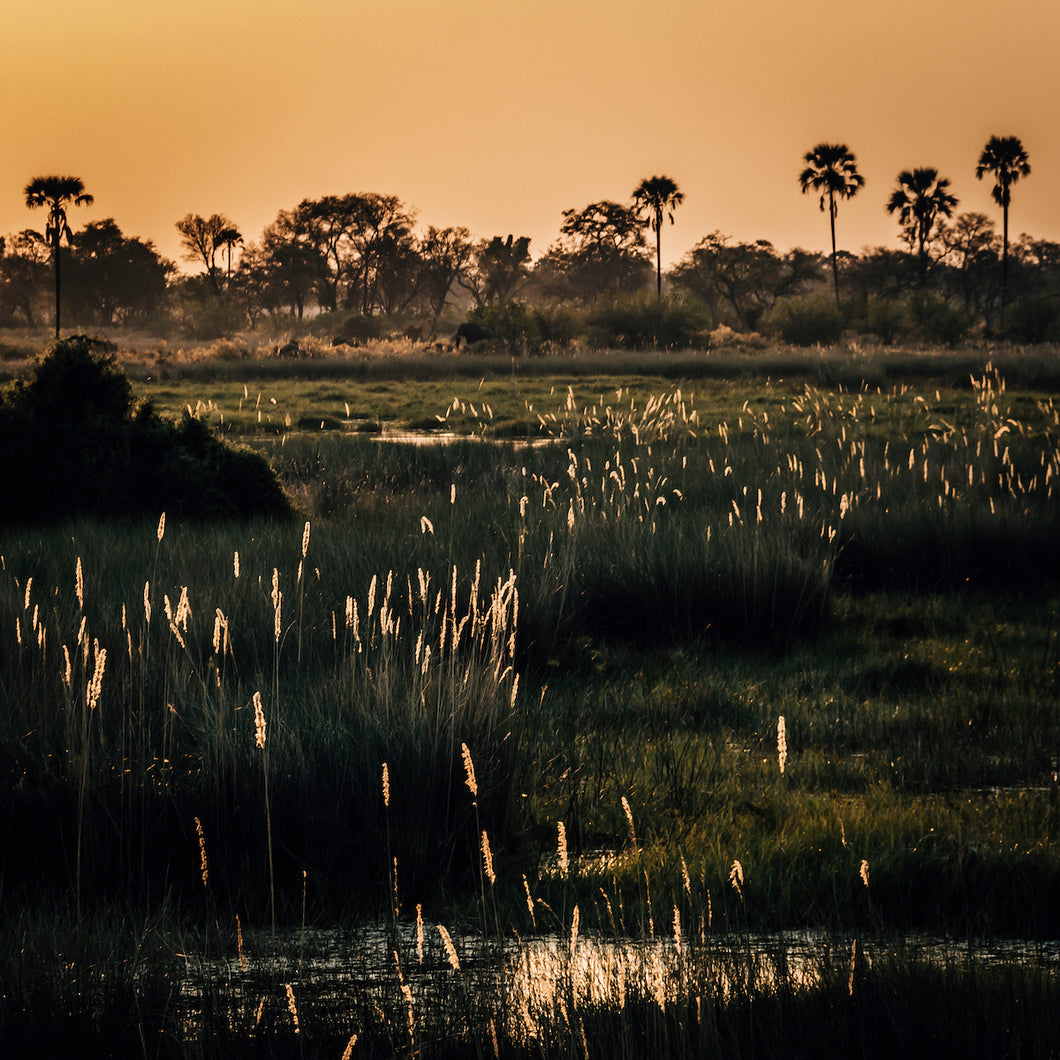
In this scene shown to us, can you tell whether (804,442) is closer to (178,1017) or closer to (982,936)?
(982,936)

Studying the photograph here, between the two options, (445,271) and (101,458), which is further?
(445,271)

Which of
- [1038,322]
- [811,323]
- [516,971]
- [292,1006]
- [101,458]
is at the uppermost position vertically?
[811,323]

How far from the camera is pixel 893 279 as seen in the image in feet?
283

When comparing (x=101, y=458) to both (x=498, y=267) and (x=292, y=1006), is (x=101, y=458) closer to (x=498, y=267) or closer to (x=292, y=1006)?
(x=292, y=1006)

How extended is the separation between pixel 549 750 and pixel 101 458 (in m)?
6.86

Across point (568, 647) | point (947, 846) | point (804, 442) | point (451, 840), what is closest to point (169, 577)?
point (568, 647)

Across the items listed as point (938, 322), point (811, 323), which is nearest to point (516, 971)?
point (811, 323)

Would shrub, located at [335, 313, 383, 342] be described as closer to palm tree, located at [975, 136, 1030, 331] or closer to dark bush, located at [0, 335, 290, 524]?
palm tree, located at [975, 136, 1030, 331]

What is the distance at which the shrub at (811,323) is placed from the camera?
58.3 meters

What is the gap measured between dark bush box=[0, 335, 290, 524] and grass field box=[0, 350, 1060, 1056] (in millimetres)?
898

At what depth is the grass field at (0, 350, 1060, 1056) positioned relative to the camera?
2592mm

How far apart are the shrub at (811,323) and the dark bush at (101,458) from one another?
169ft

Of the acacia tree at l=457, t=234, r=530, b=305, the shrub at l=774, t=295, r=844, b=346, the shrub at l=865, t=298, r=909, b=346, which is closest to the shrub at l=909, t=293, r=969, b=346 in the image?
the shrub at l=865, t=298, r=909, b=346

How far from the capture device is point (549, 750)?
456 cm
